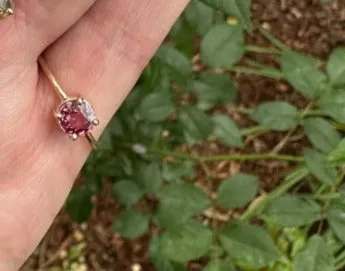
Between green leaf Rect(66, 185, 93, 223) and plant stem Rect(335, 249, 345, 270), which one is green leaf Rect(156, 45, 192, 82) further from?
plant stem Rect(335, 249, 345, 270)

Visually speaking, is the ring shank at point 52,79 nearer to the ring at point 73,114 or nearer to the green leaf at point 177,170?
the ring at point 73,114

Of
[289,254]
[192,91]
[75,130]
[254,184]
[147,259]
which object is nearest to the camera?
[75,130]

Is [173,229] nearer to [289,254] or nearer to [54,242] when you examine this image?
[289,254]

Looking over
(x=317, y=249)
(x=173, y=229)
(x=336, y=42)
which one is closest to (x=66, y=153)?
(x=173, y=229)

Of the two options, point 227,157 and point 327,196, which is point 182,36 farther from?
point 327,196

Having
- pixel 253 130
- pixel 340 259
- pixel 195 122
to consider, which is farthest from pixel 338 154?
pixel 253 130

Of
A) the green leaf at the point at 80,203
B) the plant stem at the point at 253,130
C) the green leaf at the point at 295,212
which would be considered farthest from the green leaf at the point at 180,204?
the plant stem at the point at 253,130
